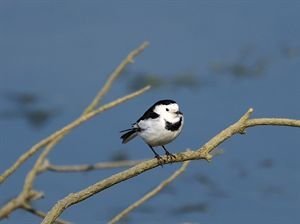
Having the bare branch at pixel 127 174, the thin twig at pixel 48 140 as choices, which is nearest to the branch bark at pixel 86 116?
the thin twig at pixel 48 140

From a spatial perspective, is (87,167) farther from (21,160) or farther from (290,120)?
(290,120)

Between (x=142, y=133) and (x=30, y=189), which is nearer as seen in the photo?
(x=142, y=133)

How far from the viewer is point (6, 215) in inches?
74.9

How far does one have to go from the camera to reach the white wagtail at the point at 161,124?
60.7 inches

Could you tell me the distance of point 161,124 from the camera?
5.15 ft

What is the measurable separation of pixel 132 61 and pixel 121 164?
333 millimetres

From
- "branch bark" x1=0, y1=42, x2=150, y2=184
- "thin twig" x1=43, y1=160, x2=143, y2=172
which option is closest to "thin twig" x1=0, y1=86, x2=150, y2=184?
"branch bark" x1=0, y1=42, x2=150, y2=184

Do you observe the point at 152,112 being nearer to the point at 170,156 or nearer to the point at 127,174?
the point at 170,156

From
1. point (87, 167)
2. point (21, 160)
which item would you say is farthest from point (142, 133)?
point (87, 167)

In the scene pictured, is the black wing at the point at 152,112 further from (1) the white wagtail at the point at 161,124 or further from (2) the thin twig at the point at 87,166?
(2) the thin twig at the point at 87,166

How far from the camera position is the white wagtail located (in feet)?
5.06

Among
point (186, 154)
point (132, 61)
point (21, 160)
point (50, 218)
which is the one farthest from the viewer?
point (132, 61)

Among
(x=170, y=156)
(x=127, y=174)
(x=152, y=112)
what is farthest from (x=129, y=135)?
(x=127, y=174)

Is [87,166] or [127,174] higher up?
[87,166]
